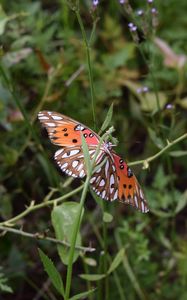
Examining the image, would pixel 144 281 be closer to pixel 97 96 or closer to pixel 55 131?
pixel 97 96

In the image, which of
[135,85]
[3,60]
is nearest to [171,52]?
[135,85]

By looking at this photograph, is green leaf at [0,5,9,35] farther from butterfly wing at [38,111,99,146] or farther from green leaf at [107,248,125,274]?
green leaf at [107,248,125,274]

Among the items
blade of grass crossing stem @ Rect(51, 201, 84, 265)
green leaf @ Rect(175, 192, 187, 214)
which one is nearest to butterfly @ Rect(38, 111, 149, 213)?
blade of grass crossing stem @ Rect(51, 201, 84, 265)

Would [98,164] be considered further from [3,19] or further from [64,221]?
[3,19]

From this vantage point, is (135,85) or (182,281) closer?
(182,281)

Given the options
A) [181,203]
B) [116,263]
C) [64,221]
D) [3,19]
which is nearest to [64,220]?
[64,221]

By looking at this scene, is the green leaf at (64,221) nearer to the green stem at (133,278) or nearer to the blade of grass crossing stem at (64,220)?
the blade of grass crossing stem at (64,220)

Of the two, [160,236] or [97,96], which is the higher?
[97,96]

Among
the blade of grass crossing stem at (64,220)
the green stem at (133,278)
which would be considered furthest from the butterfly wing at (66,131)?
the green stem at (133,278)
